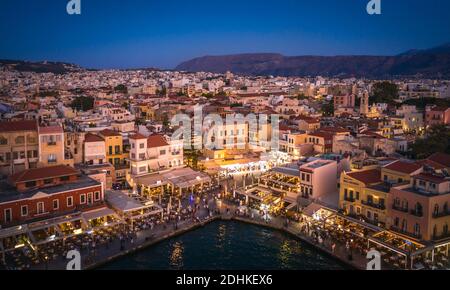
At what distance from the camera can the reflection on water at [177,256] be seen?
16.4 metres

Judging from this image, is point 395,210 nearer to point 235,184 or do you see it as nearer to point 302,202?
point 302,202

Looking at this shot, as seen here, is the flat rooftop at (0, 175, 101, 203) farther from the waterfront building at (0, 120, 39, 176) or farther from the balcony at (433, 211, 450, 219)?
the balcony at (433, 211, 450, 219)

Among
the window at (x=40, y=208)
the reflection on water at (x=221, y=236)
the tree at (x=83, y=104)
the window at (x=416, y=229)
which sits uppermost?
the tree at (x=83, y=104)

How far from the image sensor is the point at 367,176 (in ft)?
60.5

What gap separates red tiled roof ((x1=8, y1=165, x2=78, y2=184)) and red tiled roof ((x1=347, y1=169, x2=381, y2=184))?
12327mm

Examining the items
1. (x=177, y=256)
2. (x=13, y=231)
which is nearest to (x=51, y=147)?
(x=13, y=231)

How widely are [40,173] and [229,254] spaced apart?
895 centimetres

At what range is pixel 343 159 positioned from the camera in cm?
2262

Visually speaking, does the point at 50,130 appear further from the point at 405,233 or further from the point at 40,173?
the point at 405,233

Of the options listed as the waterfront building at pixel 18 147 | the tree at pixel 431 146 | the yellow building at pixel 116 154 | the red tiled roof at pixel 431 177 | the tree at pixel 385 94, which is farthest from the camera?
the tree at pixel 385 94

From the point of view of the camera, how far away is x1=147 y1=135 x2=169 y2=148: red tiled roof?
24969 millimetres

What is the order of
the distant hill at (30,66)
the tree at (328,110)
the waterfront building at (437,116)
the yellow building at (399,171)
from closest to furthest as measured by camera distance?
1. the yellow building at (399,171)
2. the waterfront building at (437,116)
3. the tree at (328,110)
4. the distant hill at (30,66)

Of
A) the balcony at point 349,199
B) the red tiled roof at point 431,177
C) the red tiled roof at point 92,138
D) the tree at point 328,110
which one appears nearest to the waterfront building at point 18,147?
the red tiled roof at point 92,138

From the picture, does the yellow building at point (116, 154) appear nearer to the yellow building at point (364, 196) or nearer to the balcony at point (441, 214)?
the yellow building at point (364, 196)
